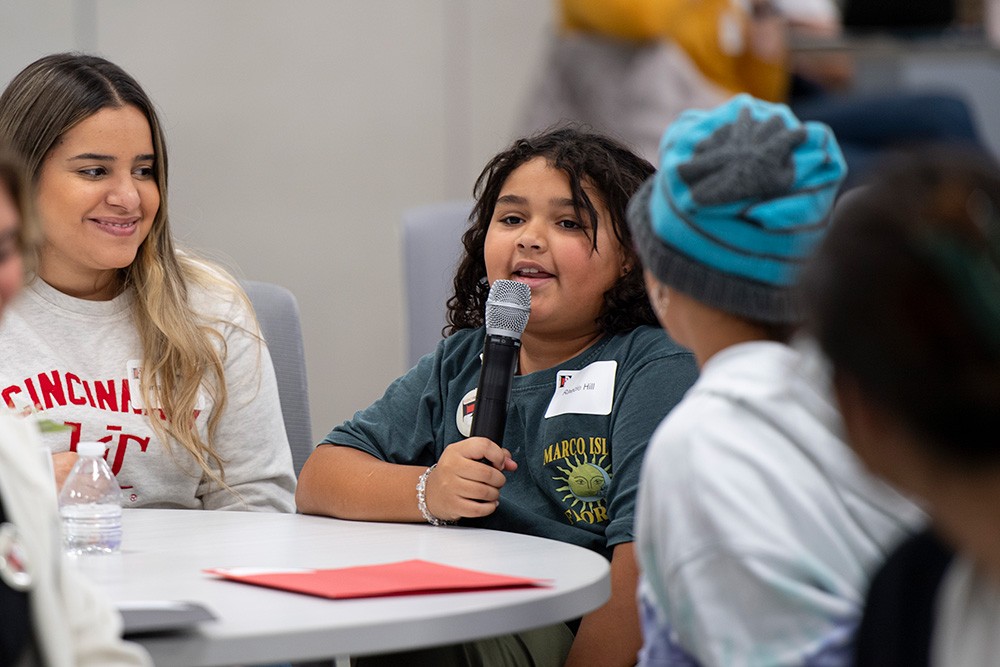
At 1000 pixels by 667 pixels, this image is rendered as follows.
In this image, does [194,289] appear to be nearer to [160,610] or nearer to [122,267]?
[122,267]

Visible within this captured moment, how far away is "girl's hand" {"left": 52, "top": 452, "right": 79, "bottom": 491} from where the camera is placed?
6.10ft

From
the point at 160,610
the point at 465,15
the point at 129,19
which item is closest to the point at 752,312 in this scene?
the point at 160,610

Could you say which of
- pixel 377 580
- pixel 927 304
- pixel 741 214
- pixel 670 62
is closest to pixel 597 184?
pixel 741 214

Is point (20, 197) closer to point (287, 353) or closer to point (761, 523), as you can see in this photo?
point (761, 523)

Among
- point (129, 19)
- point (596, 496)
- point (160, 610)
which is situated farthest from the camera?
point (129, 19)

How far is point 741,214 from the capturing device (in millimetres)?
1306

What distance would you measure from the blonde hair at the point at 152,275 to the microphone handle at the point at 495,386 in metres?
0.69

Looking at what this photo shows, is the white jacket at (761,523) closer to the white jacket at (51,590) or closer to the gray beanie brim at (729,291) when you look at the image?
the gray beanie brim at (729,291)

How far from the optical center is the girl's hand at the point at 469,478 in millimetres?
1782

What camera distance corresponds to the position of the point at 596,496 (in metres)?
1.90

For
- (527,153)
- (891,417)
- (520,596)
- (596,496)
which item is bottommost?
(596,496)

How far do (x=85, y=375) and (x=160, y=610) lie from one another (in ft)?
3.70

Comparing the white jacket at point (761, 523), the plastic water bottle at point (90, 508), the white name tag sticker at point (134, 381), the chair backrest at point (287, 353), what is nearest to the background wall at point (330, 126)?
the chair backrest at point (287, 353)

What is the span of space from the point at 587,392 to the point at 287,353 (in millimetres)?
837
